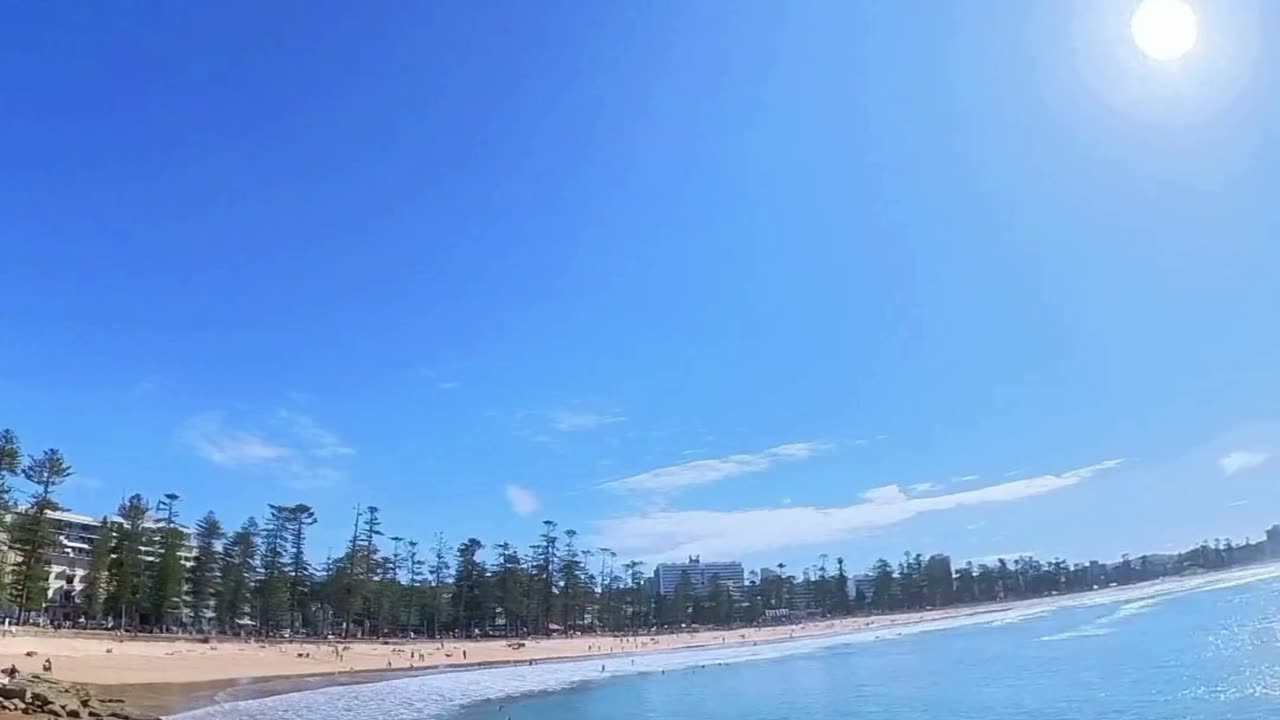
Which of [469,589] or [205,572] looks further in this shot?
[469,589]

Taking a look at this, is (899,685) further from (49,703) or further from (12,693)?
(12,693)

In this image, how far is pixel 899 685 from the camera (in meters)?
34.7

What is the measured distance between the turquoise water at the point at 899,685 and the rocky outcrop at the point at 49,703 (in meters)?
2.79

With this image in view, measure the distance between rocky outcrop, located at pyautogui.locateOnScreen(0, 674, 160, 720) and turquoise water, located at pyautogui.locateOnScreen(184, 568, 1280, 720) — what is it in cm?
279

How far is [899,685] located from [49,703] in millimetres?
28166

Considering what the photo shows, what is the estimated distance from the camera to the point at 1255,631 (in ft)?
161

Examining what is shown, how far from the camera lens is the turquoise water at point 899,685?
86.1 ft

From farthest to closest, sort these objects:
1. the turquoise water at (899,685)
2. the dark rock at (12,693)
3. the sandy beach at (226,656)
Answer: the sandy beach at (226,656)
the turquoise water at (899,685)
the dark rock at (12,693)

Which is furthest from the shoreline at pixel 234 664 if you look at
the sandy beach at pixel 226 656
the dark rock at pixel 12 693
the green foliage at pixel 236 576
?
the green foliage at pixel 236 576

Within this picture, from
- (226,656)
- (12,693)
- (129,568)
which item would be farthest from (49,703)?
(129,568)

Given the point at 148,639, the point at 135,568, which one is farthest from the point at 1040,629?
the point at 135,568

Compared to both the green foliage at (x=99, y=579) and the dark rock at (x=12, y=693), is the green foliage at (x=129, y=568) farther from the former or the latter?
the dark rock at (x=12, y=693)

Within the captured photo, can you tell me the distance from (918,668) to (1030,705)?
16.2m

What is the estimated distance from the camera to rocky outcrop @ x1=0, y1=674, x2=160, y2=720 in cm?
1864
